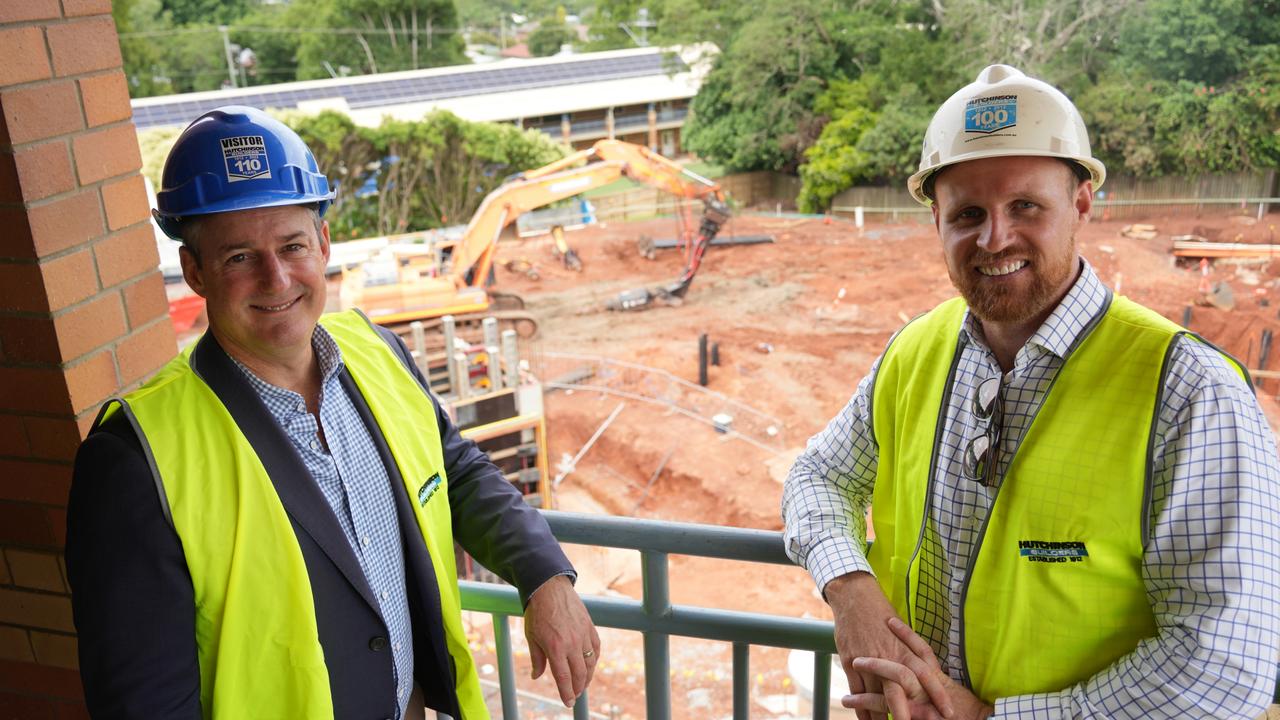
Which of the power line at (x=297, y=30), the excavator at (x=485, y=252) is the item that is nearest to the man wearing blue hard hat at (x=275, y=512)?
the excavator at (x=485, y=252)

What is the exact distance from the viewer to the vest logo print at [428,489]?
1.34 m

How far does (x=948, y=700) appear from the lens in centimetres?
118

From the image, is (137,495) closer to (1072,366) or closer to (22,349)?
(22,349)

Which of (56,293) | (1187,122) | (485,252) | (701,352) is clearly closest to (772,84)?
(1187,122)

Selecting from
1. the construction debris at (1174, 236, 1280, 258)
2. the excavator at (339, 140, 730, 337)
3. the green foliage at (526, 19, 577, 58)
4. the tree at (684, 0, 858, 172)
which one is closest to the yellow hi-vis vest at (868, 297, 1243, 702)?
the excavator at (339, 140, 730, 337)

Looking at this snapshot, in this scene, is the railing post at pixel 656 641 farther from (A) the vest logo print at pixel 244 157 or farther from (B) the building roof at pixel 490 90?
(B) the building roof at pixel 490 90

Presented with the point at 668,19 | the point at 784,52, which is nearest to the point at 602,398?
the point at 784,52

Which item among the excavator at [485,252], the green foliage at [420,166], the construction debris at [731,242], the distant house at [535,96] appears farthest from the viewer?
the distant house at [535,96]

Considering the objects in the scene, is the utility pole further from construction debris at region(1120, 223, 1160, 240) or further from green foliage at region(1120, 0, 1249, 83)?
construction debris at region(1120, 223, 1160, 240)

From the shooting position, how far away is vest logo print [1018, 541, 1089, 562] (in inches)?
43.2

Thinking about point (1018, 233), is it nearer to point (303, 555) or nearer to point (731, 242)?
point (303, 555)

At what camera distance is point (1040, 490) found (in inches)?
44.8

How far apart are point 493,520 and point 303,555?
336 mm

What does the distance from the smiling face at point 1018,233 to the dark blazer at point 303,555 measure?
0.71 meters
